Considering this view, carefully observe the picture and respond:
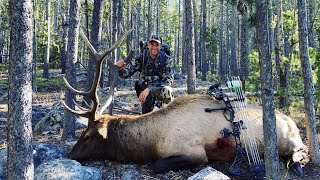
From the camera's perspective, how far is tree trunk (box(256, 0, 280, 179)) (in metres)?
3.73

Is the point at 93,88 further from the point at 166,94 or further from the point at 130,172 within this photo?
the point at 166,94

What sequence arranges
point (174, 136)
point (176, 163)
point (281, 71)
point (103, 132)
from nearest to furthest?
point (176, 163)
point (174, 136)
point (103, 132)
point (281, 71)

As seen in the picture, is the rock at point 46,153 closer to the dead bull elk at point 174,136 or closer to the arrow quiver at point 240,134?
the dead bull elk at point 174,136

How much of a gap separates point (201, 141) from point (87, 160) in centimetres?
175

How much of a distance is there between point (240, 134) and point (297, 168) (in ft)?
3.26

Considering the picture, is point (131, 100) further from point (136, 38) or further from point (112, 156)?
point (136, 38)

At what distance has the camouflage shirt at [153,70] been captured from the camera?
690 centimetres

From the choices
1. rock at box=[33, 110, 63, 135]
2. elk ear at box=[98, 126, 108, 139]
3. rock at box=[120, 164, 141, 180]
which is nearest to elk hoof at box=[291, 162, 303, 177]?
rock at box=[120, 164, 141, 180]

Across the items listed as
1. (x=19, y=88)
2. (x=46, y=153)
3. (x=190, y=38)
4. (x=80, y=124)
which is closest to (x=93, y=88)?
(x=46, y=153)

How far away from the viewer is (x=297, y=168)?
5.82 metres

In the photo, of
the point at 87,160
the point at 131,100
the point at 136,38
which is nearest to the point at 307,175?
the point at 87,160

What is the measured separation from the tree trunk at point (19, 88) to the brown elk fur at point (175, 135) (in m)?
1.88

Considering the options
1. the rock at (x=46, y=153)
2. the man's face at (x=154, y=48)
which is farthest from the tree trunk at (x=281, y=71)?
the rock at (x=46, y=153)

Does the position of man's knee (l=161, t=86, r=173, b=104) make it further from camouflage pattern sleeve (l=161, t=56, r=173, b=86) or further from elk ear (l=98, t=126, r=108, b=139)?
elk ear (l=98, t=126, r=108, b=139)
